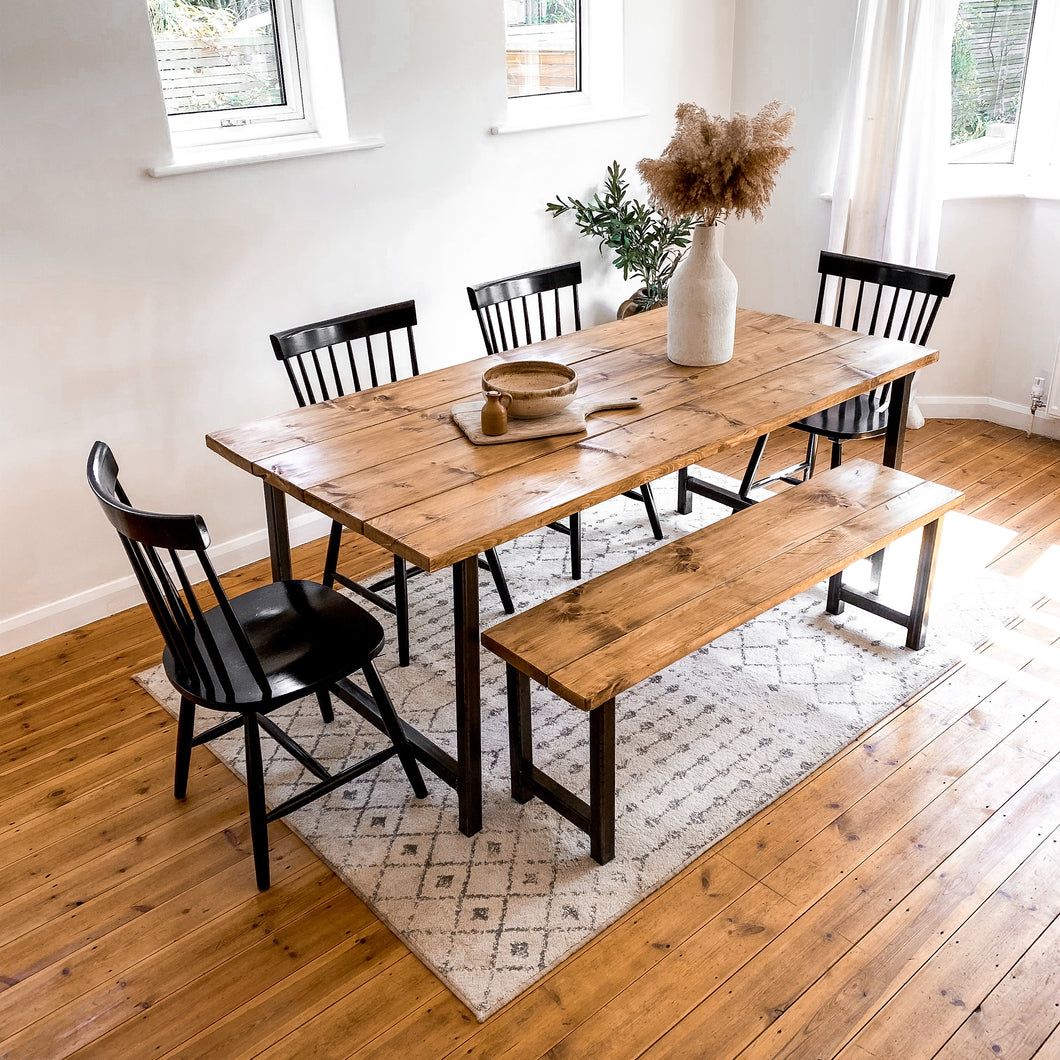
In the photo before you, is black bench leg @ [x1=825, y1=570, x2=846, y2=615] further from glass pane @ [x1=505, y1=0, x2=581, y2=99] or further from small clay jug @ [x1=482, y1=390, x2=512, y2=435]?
glass pane @ [x1=505, y1=0, x2=581, y2=99]

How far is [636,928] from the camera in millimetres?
2076

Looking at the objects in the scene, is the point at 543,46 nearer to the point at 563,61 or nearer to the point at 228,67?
the point at 563,61

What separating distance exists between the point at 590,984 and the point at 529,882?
287 mm

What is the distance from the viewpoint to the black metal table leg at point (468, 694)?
2.10 metres

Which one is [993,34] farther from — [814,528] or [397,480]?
[397,480]

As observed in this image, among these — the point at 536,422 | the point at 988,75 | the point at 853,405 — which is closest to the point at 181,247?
the point at 536,422

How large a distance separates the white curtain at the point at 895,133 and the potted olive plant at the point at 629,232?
0.72m

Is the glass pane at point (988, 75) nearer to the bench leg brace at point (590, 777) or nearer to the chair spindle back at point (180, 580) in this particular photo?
the bench leg brace at point (590, 777)

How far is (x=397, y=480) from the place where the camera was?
2250mm

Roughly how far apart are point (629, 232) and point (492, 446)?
2.03m

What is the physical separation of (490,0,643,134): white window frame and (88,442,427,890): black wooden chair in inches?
95.7

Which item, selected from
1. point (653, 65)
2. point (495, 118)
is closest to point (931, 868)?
point (495, 118)

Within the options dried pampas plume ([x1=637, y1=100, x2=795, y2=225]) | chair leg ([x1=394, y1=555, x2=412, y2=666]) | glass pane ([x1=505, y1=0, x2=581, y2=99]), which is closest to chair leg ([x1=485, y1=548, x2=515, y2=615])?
chair leg ([x1=394, y1=555, x2=412, y2=666])

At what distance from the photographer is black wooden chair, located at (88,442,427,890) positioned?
1887 mm
